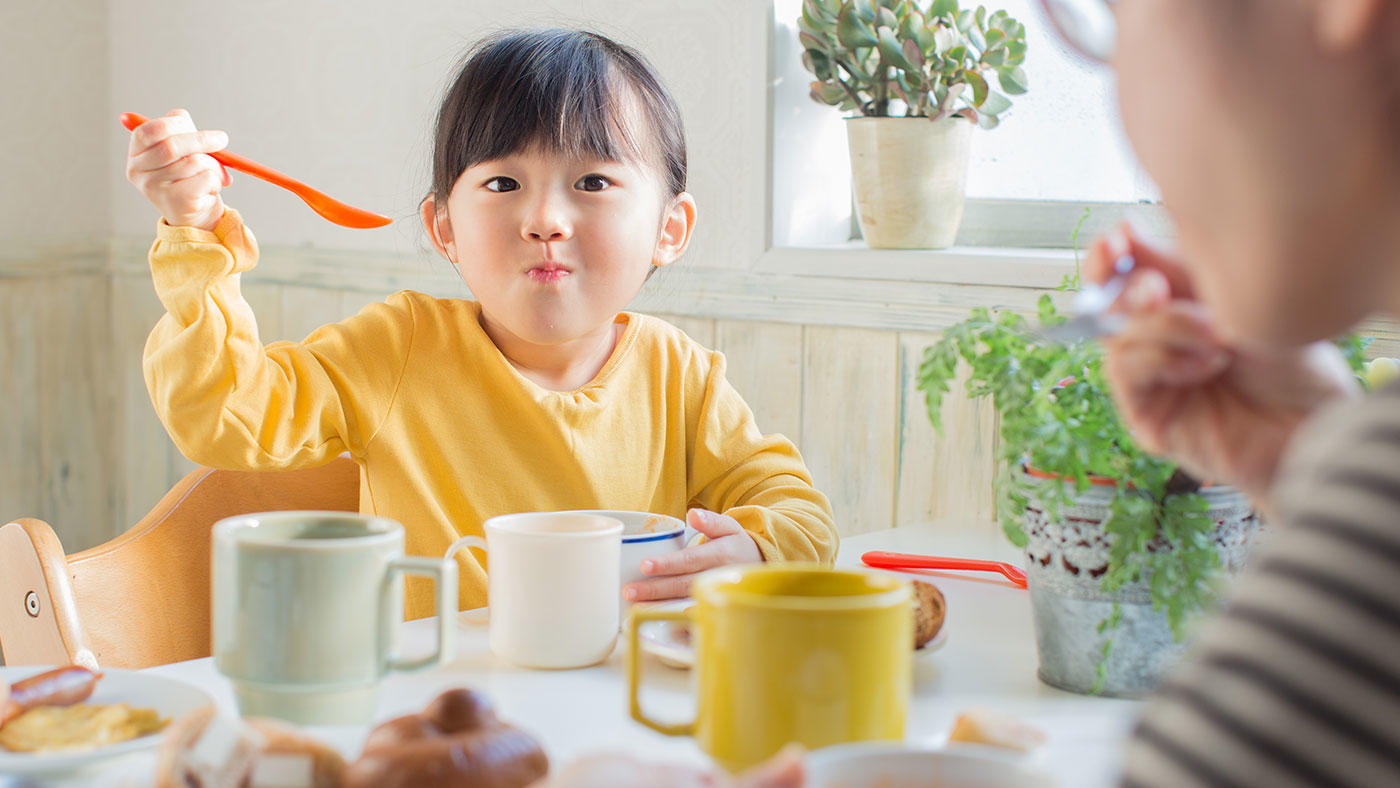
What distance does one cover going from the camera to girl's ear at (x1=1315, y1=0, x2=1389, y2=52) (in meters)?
0.39

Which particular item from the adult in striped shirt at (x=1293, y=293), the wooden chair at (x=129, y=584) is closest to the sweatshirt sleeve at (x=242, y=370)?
the wooden chair at (x=129, y=584)

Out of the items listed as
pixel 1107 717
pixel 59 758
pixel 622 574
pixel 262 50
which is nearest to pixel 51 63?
pixel 262 50

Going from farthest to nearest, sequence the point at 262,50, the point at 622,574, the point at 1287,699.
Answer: the point at 262,50 → the point at 622,574 → the point at 1287,699

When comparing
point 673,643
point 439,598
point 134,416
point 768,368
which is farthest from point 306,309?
point 439,598

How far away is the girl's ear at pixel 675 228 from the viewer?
1311 mm

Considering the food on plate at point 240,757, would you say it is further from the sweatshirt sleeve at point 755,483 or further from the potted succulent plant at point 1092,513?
the sweatshirt sleeve at point 755,483

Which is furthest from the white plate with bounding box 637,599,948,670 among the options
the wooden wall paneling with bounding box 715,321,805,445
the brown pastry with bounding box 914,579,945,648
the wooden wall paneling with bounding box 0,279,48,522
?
the wooden wall paneling with bounding box 0,279,48,522

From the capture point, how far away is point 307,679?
59 cm

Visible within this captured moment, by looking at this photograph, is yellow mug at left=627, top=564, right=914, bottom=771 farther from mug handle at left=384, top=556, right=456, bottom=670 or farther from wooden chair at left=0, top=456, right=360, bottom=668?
wooden chair at left=0, top=456, right=360, bottom=668

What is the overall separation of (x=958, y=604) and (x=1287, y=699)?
25.5 inches

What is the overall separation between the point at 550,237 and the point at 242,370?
0.98 ft

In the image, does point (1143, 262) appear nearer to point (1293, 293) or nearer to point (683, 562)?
point (1293, 293)

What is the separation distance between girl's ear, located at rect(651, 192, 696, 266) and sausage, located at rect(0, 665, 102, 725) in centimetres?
75

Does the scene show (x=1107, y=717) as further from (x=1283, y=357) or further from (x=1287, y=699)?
(x=1287, y=699)
